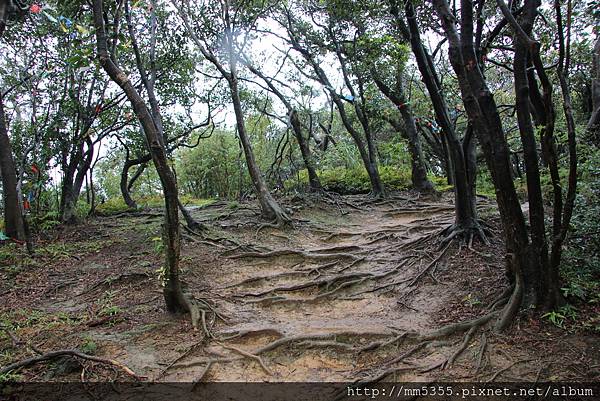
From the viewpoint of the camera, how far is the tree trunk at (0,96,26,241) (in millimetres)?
8781

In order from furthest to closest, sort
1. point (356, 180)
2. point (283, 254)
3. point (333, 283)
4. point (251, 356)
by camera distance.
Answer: point (356, 180)
point (283, 254)
point (333, 283)
point (251, 356)

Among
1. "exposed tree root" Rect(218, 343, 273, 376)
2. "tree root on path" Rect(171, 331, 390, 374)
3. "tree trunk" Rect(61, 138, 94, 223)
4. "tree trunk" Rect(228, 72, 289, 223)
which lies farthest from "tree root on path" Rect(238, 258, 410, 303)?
"tree trunk" Rect(61, 138, 94, 223)

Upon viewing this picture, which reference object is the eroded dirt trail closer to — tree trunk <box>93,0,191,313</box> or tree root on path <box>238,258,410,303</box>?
tree root on path <box>238,258,410,303</box>

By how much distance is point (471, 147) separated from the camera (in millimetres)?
7395

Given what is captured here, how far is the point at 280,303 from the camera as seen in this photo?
642 centimetres

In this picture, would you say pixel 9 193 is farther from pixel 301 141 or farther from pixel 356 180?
pixel 356 180

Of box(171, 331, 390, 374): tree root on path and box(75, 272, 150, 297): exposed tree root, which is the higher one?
box(75, 272, 150, 297): exposed tree root

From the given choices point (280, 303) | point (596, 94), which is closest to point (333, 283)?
point (280, 303)

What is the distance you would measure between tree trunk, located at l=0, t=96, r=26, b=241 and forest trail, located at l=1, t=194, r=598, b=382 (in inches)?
41.3

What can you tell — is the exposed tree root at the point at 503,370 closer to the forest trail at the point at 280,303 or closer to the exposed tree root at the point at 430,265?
the forest trail at the point at 280,303

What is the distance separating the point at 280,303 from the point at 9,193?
274 inches

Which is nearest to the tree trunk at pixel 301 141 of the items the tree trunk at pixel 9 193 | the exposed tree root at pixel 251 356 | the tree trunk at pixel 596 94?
the tree trunk at pixel 596 94

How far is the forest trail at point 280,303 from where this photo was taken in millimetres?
4348

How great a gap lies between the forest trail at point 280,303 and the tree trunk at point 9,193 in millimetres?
1050
